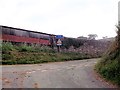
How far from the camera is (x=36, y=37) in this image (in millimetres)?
37188

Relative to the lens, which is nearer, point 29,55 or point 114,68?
point 114,68

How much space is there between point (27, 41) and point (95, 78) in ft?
60.8

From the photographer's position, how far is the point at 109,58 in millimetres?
20062

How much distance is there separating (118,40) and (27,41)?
56.0 ft

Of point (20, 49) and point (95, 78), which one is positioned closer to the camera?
point (95, 78)

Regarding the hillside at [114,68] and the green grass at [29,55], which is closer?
the hillside at [114,68]

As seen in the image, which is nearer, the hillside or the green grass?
the hillside

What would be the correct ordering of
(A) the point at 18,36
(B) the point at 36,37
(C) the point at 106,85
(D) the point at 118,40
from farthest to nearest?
(B) the point at 36,37 < (A) the point at 18,36 < (D) the point at 118,40 < (C) the point at 106,85

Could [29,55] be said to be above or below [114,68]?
above

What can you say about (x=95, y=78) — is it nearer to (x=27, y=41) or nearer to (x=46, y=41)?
(x=27, y=41)

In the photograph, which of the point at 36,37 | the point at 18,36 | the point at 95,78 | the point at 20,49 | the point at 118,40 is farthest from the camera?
the point at 36,37

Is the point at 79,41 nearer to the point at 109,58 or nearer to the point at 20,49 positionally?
the point at 20,49

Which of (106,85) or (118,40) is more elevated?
(118,40)

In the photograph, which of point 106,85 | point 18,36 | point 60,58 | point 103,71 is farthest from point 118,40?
point 18,36
